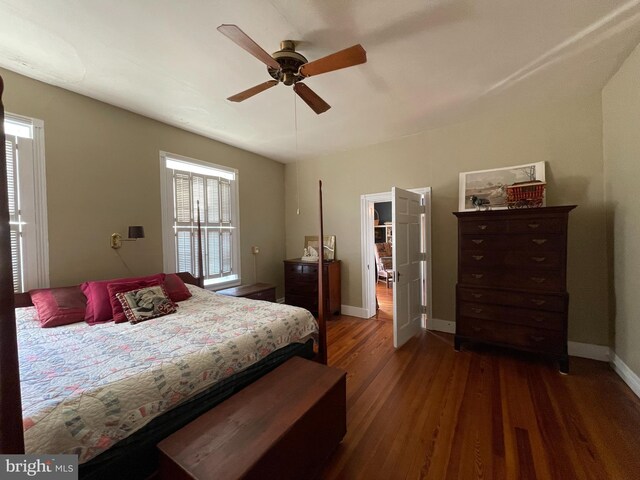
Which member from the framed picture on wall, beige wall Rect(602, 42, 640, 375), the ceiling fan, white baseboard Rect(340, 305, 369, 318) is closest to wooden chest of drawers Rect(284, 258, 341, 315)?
white baseboard Rect(340, 305, 369, 318)

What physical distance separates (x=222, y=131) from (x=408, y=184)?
2.77 meters

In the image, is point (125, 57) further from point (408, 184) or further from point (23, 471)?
point (408, 184)

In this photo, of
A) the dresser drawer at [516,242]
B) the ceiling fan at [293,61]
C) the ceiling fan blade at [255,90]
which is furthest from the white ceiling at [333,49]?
the dresser drawer at [516,242]

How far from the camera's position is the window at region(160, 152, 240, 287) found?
3.31 metres

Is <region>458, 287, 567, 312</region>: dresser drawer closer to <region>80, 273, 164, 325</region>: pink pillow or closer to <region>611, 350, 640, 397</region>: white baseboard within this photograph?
<region>611, 350, 640, 397</region>: white baseboard

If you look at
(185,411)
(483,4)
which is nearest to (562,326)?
(483,4)

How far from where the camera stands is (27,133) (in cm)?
231

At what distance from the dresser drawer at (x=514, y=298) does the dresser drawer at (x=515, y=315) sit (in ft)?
0.16

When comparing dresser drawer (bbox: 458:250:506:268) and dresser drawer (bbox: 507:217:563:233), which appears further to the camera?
dresser drawer (bbox: 458:250:506:268)

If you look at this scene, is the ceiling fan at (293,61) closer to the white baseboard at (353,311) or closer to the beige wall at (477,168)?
the beige wall at (477,168)

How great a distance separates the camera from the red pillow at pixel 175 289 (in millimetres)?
2723

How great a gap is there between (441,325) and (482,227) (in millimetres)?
1547

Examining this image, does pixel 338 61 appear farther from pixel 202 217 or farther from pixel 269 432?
pixel 202 217

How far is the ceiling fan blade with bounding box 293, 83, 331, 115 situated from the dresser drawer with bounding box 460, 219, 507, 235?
79.9 inches
